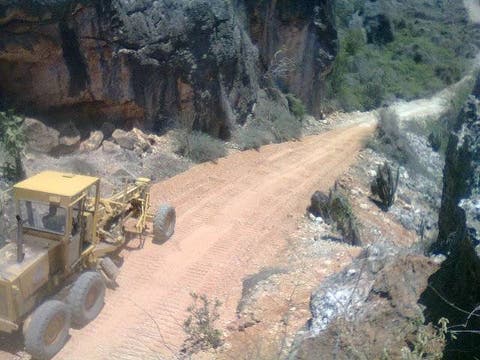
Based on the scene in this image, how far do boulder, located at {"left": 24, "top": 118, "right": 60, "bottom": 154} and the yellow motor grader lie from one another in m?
5.68

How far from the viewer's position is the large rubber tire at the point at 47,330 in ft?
23.3

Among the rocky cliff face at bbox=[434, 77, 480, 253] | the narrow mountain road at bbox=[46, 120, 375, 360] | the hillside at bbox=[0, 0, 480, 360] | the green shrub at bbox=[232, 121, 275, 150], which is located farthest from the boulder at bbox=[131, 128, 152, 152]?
the rocky cliff face at bbox=[434, 77, 480, 253]

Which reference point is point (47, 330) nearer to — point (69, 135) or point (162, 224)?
point (162, 224)

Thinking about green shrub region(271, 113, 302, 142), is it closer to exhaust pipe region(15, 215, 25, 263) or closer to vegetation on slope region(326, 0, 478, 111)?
vegetation on slope region(326, 0, 478, 111)

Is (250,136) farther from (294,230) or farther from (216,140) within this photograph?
(294,230)

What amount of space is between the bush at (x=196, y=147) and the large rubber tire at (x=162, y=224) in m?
5.52

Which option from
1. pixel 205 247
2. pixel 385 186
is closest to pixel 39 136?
pixel 205 247

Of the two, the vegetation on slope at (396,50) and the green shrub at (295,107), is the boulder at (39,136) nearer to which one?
the green shrub at (295,107)

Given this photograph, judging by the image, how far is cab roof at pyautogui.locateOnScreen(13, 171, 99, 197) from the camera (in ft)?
25.2

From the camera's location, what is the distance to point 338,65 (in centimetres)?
3036

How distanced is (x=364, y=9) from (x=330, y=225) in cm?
3342

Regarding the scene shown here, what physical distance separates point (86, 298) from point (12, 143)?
6225 mm

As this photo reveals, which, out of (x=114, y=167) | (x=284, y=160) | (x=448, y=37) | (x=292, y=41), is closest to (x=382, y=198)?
(x=284, y=160)

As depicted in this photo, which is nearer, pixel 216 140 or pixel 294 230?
pixel 294 230
